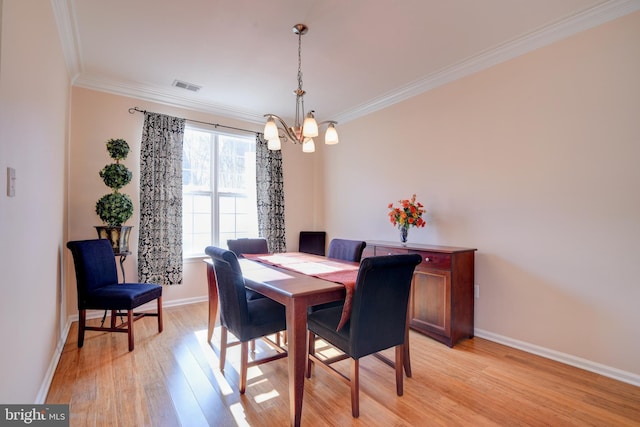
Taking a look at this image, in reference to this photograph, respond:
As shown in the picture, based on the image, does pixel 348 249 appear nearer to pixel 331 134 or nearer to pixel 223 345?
pixel 331 134

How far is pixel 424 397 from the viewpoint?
2.00 metres

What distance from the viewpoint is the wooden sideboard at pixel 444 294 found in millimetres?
2789

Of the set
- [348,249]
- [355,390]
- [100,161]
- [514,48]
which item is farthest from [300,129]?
[100,161]

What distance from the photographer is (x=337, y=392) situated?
6.74 ft

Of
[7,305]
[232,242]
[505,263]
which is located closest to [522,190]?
[505,263]

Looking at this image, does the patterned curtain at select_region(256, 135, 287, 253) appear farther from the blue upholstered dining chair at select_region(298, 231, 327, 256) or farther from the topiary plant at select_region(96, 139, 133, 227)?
the topiary plant at select_region(96, 139, 133, 227)

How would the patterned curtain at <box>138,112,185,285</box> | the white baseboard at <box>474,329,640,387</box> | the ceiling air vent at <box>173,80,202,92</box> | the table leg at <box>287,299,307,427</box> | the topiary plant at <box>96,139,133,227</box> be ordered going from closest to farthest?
the table leg at <box>287,299,307,427</box> → the white baseboard at <box>474,329,640,387</box> → the topiary plant at <box>96,139,133,227</box> → the ceiling air vent at <box>173,80,202,92</box> → the patterned curtain at <box>138,112,185,285</box>

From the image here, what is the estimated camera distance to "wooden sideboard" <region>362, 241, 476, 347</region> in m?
2.79

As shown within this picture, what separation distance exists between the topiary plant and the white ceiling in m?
0.88

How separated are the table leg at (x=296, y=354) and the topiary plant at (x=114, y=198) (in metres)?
2.42

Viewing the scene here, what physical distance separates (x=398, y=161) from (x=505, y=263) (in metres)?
1.71

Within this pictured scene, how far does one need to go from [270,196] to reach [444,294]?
2880 millimetres

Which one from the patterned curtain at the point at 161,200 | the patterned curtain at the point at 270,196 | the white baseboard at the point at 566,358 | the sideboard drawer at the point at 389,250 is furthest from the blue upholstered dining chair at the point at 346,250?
the patterned curtain at the point at 161,200

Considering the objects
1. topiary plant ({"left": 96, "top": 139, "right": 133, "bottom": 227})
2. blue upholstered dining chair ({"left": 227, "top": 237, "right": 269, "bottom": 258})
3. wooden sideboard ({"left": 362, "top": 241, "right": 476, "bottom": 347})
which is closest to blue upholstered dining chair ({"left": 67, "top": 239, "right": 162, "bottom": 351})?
topiary plant ({"left": 96, "top": 139, "right": 133, "bottom": 227})
